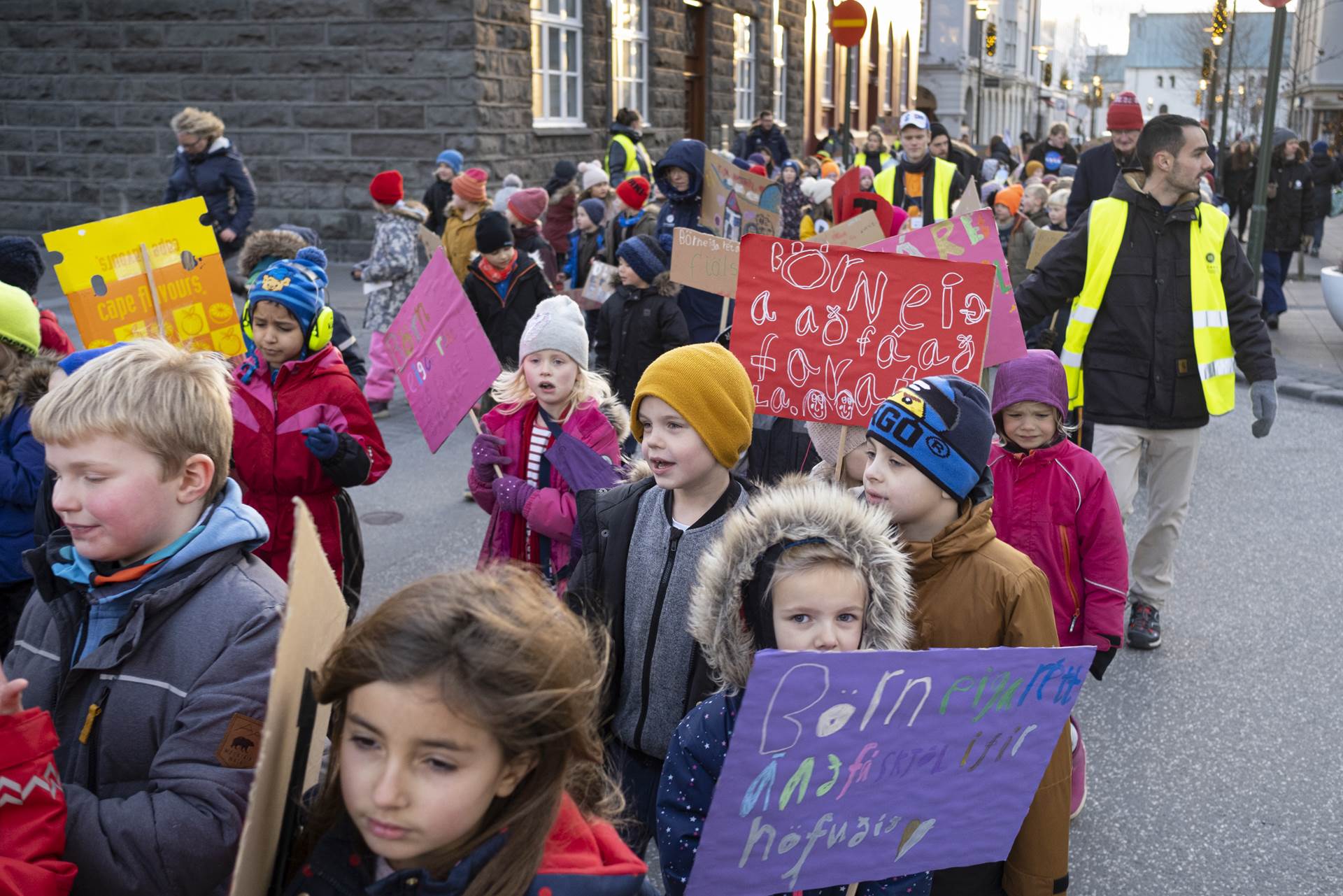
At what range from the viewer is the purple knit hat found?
400cm

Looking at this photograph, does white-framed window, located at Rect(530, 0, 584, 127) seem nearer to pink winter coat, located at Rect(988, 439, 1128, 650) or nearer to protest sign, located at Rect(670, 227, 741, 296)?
protest sign, located at Rect(670, 227, 741, 296)

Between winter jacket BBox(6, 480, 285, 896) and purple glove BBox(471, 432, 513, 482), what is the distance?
223 centimetres

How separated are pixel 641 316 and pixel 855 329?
2665 millimetres

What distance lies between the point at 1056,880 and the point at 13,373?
2941 mm

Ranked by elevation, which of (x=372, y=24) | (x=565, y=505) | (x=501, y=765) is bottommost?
(x=565, y=505)

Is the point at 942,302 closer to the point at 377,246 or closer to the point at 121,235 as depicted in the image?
the point at 121,235

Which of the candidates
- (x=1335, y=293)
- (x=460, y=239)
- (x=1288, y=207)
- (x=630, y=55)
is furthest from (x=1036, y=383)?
(x=630, y=55)

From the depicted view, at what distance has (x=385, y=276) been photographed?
9.59 metres

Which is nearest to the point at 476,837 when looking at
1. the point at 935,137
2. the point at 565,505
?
the point at 565,505

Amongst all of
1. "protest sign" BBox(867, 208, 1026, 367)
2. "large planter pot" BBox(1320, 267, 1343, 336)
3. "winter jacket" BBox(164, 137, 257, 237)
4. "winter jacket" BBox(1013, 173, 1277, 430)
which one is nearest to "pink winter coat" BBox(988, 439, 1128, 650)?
"protest sign" BBox(867, 208, 1026, 367)

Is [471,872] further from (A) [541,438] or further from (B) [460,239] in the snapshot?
(B) [460,239]

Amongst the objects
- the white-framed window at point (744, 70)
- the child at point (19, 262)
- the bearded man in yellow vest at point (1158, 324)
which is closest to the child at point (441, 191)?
the child at point (19, 262)

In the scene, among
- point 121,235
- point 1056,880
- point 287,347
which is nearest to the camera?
point 1056,880

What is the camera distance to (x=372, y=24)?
1498 cm
